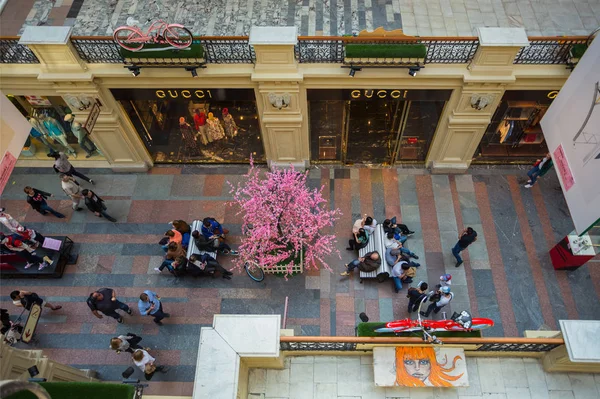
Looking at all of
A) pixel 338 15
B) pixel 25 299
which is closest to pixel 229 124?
pixel 338 15

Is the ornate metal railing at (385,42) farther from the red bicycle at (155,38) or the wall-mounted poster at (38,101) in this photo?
the wall-mounted poster at (38,101)

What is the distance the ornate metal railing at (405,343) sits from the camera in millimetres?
7887

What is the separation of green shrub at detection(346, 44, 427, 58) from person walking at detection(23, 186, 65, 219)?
979cm

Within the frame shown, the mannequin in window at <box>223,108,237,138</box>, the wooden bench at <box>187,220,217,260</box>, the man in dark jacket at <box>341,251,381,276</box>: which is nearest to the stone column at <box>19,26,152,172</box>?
the mannequin in window at <box>223,108,237,138</box>

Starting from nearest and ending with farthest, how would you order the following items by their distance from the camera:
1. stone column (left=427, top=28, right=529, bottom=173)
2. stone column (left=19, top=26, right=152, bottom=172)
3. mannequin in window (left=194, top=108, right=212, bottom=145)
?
stone column (left=427, top=28, right=529, bottom=173)
stone column (left=19, top=26, right=152, bottom=172)
mannequin in window (left=194, top=108, right=212, bottom=145)

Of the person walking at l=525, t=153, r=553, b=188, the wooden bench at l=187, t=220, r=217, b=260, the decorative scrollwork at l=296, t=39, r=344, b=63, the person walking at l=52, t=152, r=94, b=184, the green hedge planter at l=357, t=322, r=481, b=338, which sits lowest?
the green hedge planter at l=357, t=322, r=481, b=338

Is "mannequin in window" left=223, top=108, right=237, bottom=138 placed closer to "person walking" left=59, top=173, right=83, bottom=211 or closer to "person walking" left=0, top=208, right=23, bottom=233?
"person walking" left=59, top=173, right=83, bottom=211

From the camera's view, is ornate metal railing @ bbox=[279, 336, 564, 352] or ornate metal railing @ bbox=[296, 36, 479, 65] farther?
ornate metal railing @ bbox=[296, 36, 479, 65]

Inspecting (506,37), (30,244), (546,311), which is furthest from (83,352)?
(506,37)

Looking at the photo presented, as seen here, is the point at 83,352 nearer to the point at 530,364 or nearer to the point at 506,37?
the point at 530,364

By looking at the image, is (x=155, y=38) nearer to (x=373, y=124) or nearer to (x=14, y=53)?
(x=14, y=53)

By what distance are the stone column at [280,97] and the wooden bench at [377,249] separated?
137 inches

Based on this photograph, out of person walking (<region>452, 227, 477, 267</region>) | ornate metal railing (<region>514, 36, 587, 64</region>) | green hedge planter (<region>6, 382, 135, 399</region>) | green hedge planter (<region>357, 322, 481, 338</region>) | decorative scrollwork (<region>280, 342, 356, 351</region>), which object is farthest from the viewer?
person walking (<region>452, 227, 477, 267</region>)

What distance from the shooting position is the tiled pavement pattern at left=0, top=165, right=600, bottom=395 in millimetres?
11586
